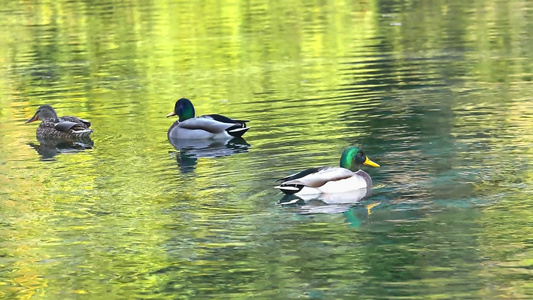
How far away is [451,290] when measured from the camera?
9.72 meters

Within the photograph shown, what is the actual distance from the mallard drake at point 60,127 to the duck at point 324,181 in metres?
6.37

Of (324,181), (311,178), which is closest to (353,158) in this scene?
(324,181)

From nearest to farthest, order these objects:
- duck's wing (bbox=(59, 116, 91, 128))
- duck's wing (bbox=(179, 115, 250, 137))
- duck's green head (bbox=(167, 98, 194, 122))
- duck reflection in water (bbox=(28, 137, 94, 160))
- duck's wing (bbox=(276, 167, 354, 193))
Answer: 1. duck's wing (bbox=(276, 167, 354, 193))
2. duck reflection in water (bbox=(28, 137, 94, 160))
3. duck's wing (bbox=(179, 115, 250, 137))
4. duck's wing (bbox=(59, 116, 91, 128))
5. duck's green head (bbox=(167, 98, 194, 122))

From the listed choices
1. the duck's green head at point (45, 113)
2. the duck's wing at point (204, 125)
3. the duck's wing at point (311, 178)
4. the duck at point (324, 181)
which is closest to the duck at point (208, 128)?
the duck's wing at point (204, 125)

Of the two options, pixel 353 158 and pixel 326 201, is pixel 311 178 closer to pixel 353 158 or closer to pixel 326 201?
pixel 326 201

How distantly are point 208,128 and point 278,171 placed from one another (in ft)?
13.5

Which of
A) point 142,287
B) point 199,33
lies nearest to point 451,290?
point 142,287

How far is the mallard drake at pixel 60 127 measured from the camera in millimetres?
19297

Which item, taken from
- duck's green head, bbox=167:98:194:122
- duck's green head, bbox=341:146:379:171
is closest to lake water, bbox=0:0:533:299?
duck's green head, bbox=341:146:379:171

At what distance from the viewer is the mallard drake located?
63.3 feet

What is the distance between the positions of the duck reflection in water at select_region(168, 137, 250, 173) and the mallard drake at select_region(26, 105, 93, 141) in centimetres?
161

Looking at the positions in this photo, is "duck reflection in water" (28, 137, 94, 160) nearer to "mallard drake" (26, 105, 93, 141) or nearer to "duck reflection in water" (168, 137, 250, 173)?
"mallard drake" (26, 105, 93, 141)

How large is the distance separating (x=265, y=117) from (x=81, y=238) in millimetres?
8405

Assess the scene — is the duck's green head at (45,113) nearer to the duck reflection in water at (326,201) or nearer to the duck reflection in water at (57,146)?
the duck reflection in water at (57,146)
